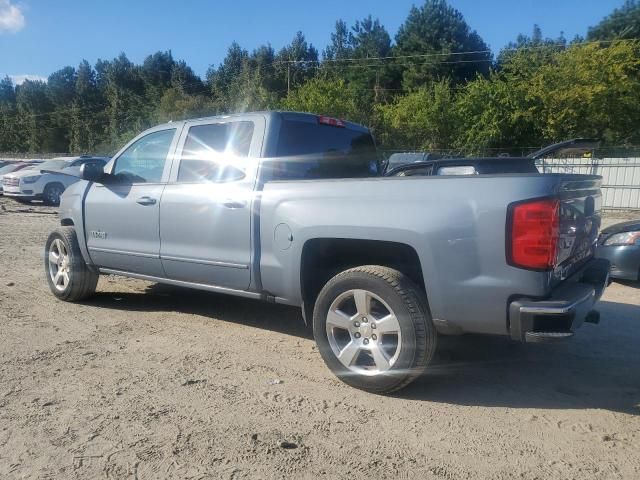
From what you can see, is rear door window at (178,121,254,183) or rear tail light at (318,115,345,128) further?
rear tail light at (318,115,345,128)

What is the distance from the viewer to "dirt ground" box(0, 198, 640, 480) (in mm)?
2887

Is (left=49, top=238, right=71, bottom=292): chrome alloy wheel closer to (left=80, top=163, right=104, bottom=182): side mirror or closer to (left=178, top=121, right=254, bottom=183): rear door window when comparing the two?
(left=80, top=163, right=104, bottom=182): side mirror

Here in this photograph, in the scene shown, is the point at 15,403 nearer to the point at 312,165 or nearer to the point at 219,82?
the point at 312,165

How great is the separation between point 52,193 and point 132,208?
50.9ft

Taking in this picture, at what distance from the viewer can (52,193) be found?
746 inches

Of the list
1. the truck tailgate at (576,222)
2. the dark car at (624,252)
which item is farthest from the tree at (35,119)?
the truck tailgate at (576,222)

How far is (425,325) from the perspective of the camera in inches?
139

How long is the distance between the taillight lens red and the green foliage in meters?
29.1

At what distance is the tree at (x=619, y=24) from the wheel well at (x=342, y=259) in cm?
4977

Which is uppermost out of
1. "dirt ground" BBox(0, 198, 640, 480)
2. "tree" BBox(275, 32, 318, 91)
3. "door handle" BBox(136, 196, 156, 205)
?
"tree" BBox(275, 32, 318, 91)

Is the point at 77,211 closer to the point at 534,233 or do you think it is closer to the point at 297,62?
the point at 534,233

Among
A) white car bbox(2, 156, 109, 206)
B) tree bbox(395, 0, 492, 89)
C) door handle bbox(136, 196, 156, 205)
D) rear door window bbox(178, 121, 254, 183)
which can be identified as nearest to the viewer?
rear door window bbox(178, 121, 254, 183)

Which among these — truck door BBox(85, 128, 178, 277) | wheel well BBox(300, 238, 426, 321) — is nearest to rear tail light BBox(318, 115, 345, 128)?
truck door BBox(85, 128, 178, 277)

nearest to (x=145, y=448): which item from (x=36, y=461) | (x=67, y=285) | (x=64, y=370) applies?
(x=36, y=461)
